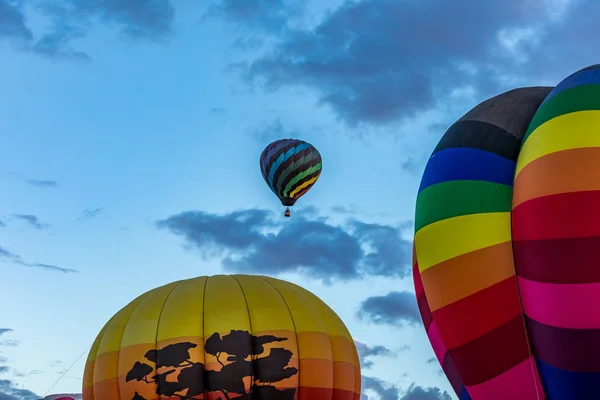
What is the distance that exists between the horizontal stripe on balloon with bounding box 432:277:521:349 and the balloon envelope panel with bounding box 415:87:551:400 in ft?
0.04

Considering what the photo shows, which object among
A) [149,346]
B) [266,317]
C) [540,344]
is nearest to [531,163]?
[540,344]

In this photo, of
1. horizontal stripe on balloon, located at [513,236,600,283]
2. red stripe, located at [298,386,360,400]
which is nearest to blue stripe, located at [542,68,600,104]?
horizontal stripe on balloon, located at [513,236,600,283]

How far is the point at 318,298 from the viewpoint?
54.3ft

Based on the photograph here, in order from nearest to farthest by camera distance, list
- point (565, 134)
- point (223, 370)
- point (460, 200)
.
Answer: point (565, 134) < point (460, 200) < point (223, 370)

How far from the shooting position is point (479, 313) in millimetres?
10297

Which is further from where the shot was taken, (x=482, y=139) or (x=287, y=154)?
(x=287, y=154)

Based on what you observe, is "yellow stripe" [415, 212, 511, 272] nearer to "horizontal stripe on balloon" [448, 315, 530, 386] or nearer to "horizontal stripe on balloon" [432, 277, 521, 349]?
"horizontal stripe on balloon" [432, 277, 521, 349]

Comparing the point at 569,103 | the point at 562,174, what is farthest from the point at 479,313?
the point at 569,103

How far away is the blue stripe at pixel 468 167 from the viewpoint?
10461mm

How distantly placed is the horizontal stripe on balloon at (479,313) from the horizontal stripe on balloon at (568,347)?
0.37 meters

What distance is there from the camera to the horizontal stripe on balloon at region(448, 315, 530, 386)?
10.1 metres

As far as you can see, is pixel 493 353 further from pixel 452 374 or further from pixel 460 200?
pixel 460 200

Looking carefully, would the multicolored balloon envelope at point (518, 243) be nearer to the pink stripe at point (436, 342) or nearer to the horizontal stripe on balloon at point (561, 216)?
the horizontal stripe on balloon at point (561, 216)

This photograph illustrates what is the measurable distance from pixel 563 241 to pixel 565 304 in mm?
656
